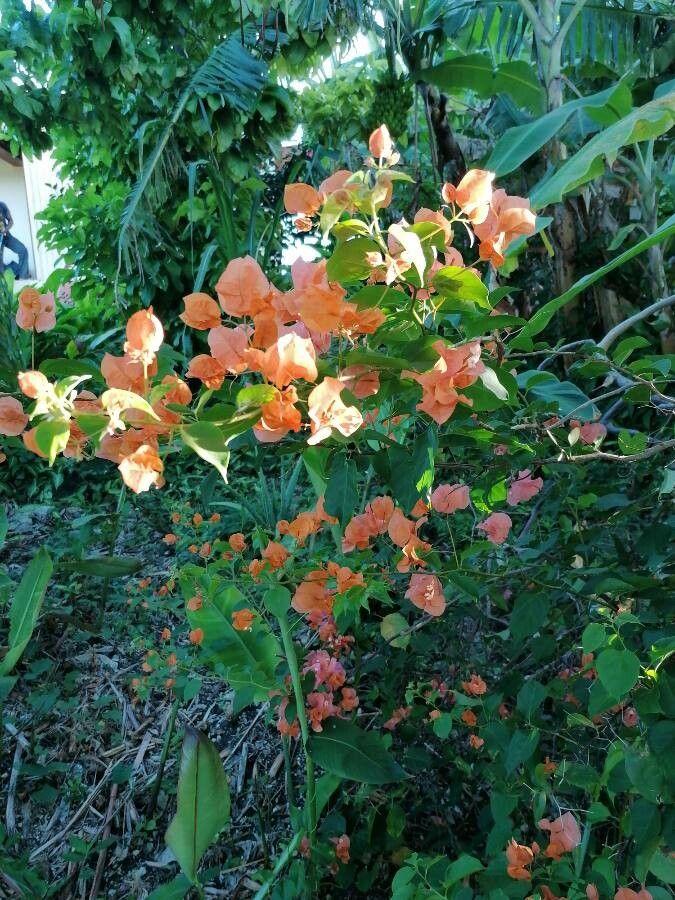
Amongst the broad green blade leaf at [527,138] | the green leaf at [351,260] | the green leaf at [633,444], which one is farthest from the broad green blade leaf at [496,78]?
the green leaf at [351,260]

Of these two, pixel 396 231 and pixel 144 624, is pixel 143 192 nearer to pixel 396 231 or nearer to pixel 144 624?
pixel 144 624

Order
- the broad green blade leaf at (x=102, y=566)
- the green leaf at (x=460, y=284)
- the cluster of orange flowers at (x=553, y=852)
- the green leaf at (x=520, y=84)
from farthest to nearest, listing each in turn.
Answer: the green leaf at (x=520, y=84) < the broad green blade leaf at (x=102, y=566) < the cluster of orange flowers at (x=553, y=852) < the green leaf at (x=460, y=284)

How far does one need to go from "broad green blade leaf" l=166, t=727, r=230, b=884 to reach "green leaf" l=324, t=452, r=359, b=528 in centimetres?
39

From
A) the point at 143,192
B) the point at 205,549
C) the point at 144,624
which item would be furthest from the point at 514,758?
the point at 143,192

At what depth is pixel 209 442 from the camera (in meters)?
0.37

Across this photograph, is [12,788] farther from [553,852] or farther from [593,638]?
[593,638]

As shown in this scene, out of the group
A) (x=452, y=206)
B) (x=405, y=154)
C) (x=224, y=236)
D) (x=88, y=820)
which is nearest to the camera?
(x=452, y=206)

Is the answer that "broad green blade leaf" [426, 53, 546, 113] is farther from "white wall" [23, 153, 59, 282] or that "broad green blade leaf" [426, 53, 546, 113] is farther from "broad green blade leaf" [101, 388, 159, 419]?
"white wall" [23, 153, 59, 282]

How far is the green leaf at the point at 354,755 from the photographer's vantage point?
0.82 m

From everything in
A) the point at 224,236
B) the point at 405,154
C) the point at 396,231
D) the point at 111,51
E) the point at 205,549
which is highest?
the point at 111,51

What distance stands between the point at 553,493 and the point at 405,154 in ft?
9.07

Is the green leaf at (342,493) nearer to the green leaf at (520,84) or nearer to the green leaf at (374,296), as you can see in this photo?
the green leaf at (374,296)

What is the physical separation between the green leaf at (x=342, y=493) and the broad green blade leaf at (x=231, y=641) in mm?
387

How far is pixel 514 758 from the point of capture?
76 centimetres
